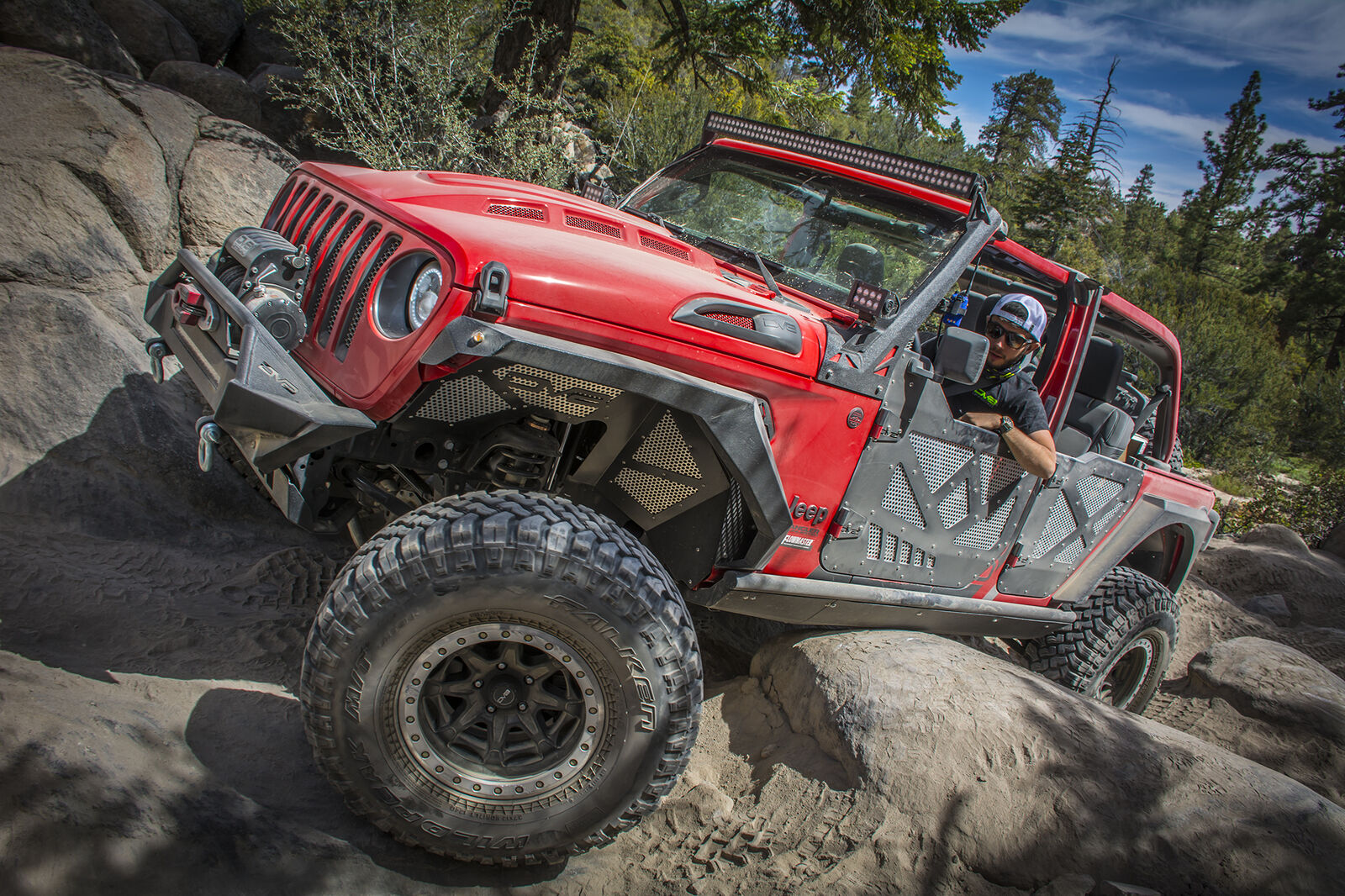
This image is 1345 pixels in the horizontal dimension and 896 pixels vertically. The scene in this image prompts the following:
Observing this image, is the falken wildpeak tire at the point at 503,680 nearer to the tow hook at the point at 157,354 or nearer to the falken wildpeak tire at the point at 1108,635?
the tow hook at the point at 157,354

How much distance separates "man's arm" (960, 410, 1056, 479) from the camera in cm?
322

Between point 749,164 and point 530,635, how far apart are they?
259 centimetres

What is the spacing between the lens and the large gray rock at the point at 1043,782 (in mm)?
2643

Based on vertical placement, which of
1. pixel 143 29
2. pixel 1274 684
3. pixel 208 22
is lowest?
pixel 1274 684

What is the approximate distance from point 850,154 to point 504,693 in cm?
271

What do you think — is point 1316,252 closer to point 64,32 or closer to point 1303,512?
point 1303,512

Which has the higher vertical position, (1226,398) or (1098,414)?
(1226,398)

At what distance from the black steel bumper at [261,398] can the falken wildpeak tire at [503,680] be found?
0.35 m

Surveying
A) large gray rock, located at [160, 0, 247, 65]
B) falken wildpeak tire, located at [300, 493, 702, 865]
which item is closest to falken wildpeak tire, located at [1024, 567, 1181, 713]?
falken wildpeak tire, located at [300, 493, 702, 865]

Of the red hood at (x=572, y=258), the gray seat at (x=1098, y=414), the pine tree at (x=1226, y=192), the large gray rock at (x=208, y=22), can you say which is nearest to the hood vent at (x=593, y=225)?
the red hood at (x=572, y=258)

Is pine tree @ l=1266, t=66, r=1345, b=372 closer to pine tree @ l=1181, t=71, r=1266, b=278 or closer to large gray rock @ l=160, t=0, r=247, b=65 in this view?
pine tree @ l=1181, t=71, r=1266, b=278

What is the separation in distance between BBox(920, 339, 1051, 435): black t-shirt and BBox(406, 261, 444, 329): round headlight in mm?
2163

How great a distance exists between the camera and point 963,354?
8.32 feet

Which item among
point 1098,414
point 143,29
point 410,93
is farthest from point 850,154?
point 143,29
